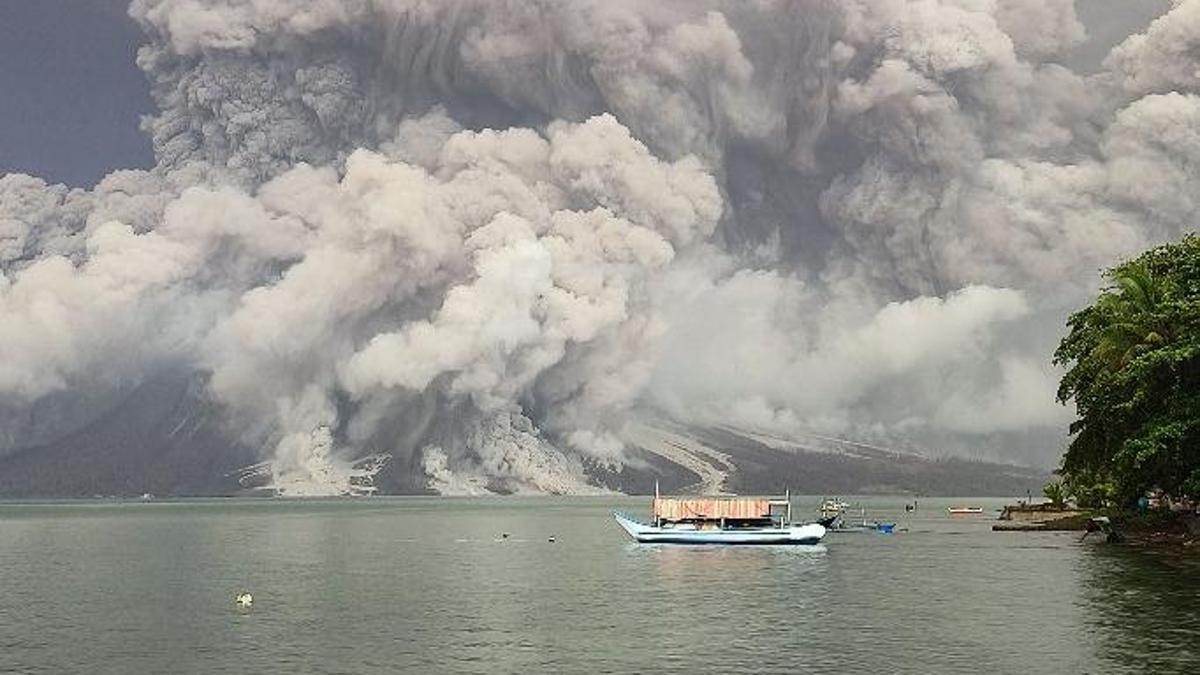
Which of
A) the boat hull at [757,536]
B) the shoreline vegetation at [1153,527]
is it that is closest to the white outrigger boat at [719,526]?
the boat hull at [757,536]

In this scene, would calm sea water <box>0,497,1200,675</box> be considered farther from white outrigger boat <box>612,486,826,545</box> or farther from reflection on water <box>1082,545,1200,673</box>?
white outrigger boat <box>612,486,826,545</box>

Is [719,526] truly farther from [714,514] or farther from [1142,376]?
[1142,376]

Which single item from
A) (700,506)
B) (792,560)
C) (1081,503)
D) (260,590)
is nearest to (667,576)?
(792,560)

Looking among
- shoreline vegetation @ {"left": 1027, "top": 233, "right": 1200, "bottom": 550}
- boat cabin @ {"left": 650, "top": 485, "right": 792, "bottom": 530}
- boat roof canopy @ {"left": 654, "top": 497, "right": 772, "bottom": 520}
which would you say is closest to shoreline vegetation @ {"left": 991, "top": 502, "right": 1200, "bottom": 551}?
shoreline vegetation @ {"left": 1027, "top": 233, "right": 1200, "bottom": 550}

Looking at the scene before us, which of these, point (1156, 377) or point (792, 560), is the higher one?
point (1156, 377)

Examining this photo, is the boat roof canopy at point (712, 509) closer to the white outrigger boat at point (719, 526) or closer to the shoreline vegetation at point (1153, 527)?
the white outrigger boat at point (719, 526)

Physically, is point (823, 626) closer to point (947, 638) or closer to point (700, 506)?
point (947, 638)
